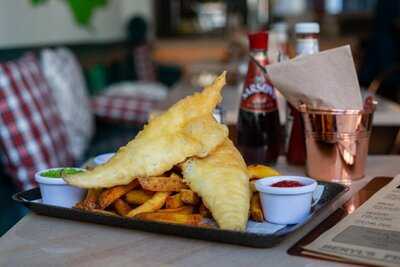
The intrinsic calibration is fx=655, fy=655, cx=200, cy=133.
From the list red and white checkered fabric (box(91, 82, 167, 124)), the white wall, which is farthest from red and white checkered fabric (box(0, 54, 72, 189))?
red and white checkered fabric (box(91, 82, 167, 124))

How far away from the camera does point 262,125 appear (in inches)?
52.9

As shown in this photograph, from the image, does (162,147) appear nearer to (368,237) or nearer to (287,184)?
(287,184)

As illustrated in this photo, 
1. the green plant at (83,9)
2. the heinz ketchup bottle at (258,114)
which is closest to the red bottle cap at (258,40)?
the heinz ketchup bottle at (258,114)

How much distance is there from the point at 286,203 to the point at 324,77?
0.30 m

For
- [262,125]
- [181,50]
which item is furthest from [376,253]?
[181,50]

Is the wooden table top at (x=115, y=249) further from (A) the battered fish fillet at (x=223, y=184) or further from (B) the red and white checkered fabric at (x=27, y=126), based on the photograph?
(B) the red and white checkered fabric at (x=27, y=126)

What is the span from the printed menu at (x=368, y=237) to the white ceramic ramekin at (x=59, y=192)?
378 millimetres

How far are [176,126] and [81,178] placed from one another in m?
0.16

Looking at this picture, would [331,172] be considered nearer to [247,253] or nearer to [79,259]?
[247,253]

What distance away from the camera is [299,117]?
52.7 inches

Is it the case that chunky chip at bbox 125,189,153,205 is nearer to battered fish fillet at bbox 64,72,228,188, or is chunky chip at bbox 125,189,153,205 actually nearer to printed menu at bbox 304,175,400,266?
battered fish fillet at bbox 64,72,228,188

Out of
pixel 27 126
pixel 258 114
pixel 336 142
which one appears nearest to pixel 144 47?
pixel 27 126

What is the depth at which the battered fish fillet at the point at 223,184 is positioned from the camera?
869 millimetres

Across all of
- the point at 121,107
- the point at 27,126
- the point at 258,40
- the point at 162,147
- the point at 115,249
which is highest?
the point at 258,40
